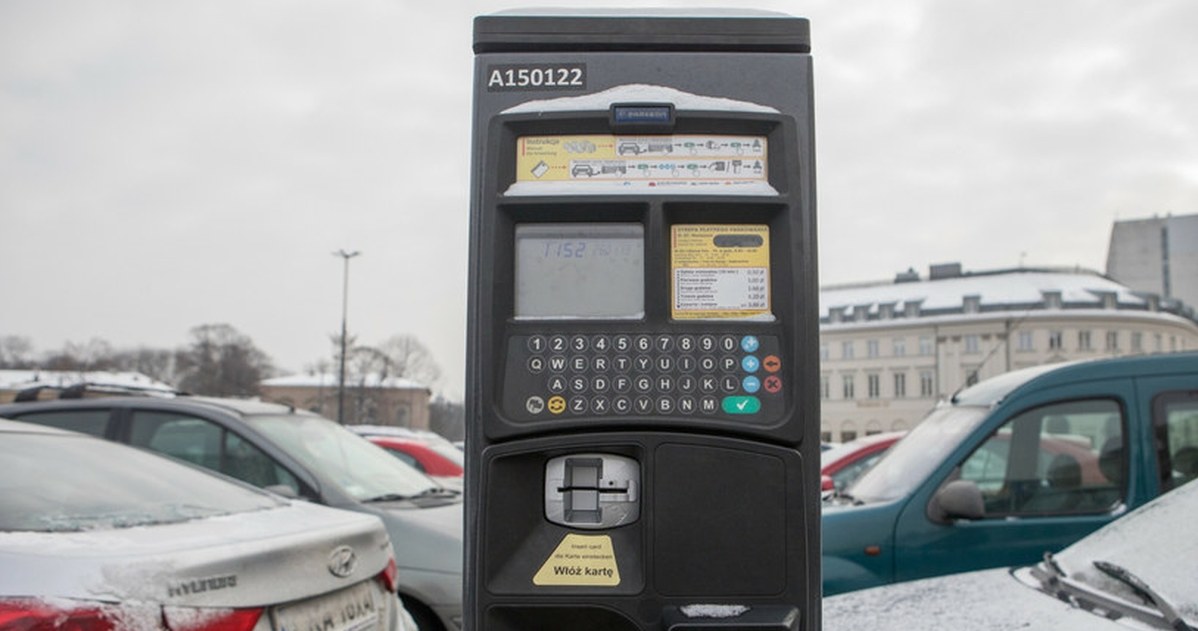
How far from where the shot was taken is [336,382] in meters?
69.1

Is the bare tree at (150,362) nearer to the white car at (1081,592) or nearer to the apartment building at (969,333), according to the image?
the apartment building at (969,333)

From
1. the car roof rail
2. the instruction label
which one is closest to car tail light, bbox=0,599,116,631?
the instruction label

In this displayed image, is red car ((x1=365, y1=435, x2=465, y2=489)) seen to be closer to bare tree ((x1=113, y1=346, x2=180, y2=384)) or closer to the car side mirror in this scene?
the car side mirror

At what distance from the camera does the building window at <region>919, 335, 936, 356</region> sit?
2803 inches

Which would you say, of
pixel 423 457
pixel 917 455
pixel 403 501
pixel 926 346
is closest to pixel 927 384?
Answer: pixel 926 346

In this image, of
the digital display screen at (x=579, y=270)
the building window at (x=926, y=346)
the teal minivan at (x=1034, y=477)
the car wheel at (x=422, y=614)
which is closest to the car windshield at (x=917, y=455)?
the teal minivan at (x=1034, y=477)

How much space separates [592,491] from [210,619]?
1.10 metres

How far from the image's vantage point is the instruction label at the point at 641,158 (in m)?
2.11

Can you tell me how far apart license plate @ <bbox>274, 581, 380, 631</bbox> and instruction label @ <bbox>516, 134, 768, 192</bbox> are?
146 cm

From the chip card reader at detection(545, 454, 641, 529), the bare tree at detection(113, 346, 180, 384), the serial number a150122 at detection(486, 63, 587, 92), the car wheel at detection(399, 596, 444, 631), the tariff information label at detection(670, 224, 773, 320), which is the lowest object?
the car wheel at detection(399, 596, 444, 631)

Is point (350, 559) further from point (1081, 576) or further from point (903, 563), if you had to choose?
point (903, 563)

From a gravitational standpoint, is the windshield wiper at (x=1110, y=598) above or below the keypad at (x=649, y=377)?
below

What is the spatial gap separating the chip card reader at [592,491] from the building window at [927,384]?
69.0 m

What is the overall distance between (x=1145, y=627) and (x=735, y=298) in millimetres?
1450
